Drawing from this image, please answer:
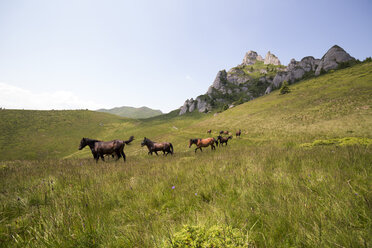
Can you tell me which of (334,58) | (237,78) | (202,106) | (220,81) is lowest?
(202,106)

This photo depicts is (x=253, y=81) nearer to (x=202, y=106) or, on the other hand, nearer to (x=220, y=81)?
(x=220, y=81)

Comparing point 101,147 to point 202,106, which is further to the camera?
point 202,106

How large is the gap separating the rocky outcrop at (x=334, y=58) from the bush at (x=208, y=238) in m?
127

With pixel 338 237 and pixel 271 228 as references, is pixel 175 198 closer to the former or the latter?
pixel 271 228

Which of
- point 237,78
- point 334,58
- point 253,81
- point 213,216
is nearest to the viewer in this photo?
point 213,216

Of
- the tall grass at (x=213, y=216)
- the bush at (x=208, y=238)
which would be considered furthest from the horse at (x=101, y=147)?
the bush at (x=208, y=238)

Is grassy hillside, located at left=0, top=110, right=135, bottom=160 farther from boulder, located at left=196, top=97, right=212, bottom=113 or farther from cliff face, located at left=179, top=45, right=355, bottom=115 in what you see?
cliff face, located at left=179, top=45, right=355, bottom=115

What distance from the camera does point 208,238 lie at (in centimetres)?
148

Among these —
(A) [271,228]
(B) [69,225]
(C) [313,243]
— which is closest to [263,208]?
(A) [271,228]

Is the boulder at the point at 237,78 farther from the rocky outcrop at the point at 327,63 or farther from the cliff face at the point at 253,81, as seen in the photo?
the rocky outcrop at the point at 327,63

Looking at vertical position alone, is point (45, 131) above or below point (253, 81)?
below

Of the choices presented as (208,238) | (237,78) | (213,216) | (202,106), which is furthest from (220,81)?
(208,238)

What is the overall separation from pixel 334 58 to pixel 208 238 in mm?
141400

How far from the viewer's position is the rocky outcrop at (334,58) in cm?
9088
